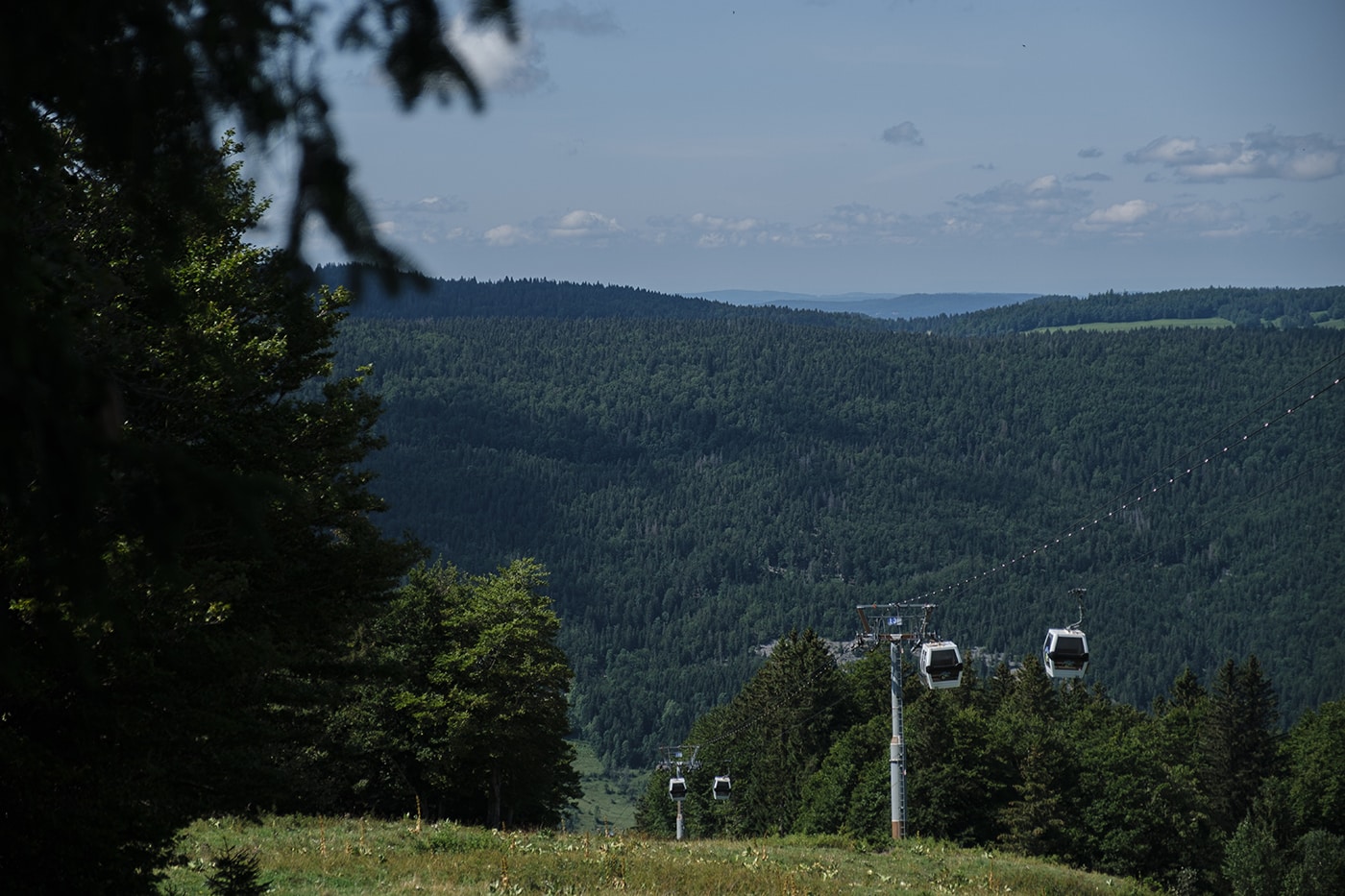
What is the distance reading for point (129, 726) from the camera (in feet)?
36.8

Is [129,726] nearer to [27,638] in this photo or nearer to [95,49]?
[27,638]

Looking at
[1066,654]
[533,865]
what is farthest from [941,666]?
[533,865]

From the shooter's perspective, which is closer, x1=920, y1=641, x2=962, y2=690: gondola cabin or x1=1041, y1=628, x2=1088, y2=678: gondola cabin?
x1=1041, y1=628, x2=1088, y2=678: gondola cabin

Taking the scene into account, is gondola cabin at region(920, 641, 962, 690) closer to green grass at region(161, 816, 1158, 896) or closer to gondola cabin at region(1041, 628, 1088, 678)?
gondola cabin at region(1041, 628, 1088, 678)

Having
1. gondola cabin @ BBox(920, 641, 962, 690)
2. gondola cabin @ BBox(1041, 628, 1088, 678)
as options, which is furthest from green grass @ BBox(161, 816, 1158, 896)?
gondola cabin @ BBox(920, 641, 962, 690)

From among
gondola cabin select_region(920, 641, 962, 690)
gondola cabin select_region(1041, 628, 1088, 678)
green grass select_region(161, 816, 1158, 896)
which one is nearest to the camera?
green grass select_region(161, 816, 1158, 896)

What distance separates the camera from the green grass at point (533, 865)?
16688 millimetres

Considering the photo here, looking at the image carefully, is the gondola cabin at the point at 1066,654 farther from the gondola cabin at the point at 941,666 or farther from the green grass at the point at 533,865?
the green grass at the point at 533,865

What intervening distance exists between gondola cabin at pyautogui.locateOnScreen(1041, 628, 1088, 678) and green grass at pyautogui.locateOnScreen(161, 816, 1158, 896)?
282 inches

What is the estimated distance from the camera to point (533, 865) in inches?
744

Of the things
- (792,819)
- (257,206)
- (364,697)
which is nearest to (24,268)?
(257,206)

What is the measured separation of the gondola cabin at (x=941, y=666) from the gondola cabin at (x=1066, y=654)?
4.45 metres

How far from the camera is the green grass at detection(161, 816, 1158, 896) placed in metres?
16.7

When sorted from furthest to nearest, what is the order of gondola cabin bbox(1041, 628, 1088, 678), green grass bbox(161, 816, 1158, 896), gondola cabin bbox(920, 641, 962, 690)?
gondola cabin bbox(920, 641, 962, 690)
gondola cabin bbox(1041, 628, 1088, 678)
green grass bbox(161, 816, 1158, 896)
